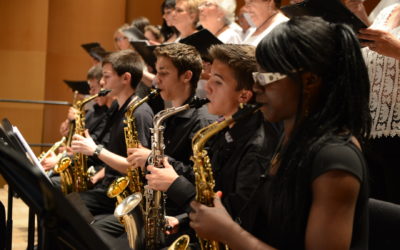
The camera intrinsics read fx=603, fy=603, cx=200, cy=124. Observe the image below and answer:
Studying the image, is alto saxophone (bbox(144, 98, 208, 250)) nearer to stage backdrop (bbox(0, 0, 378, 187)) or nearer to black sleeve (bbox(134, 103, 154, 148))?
black sleeve (bbox(134, 103, 154, 148))

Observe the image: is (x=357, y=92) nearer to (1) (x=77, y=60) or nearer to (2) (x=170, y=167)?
(2) (x=170, y=167)

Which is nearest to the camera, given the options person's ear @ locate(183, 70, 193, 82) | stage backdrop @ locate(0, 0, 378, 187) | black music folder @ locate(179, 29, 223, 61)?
black music folder @ locate(179, 29, 223, 61)

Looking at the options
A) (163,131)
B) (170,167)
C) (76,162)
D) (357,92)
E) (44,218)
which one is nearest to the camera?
(44,218)

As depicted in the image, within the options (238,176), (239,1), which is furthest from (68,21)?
(238,176)

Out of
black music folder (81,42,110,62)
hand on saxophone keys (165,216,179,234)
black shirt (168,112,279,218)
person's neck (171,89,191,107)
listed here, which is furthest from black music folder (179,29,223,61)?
black music folder (81,42,110,62)

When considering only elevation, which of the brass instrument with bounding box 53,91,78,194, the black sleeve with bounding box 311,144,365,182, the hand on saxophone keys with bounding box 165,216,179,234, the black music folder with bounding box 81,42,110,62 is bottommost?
the brass instrument with bounding box 53,91,78,194

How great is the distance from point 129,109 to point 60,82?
4.44 m

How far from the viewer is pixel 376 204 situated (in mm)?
1921

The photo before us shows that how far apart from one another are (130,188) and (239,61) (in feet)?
4.10

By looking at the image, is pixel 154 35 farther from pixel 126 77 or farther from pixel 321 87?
pixel 321 87

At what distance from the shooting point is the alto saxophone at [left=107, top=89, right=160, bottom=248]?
302 centimetres

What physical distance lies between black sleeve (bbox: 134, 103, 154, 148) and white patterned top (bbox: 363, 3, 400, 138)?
1.39m

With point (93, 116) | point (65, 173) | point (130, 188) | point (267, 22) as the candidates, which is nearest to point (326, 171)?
point (130, 188)

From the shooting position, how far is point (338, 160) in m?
1.53
